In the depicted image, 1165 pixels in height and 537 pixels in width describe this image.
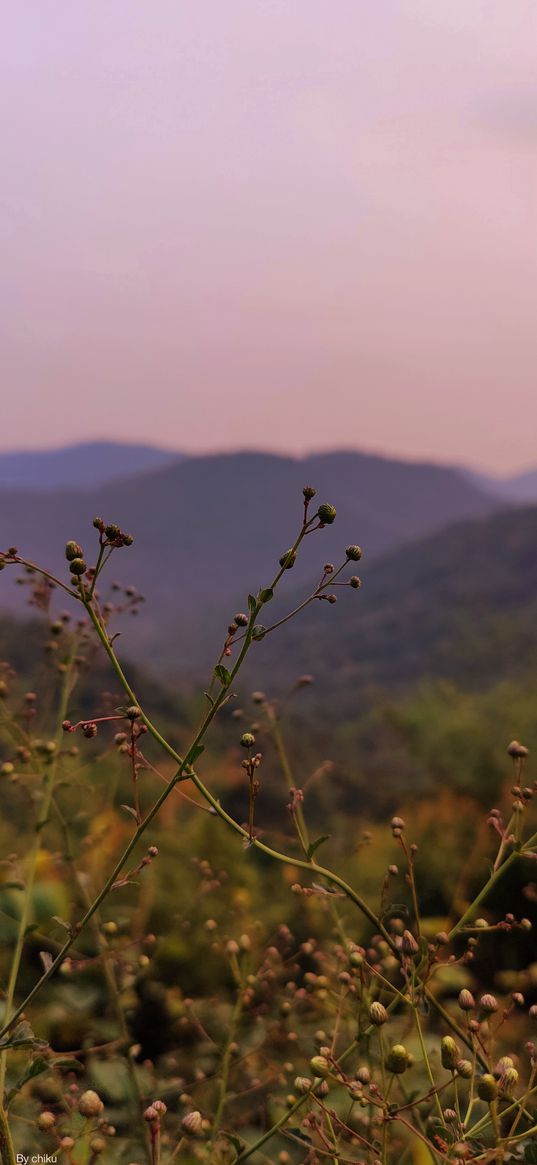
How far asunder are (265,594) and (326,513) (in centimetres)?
13

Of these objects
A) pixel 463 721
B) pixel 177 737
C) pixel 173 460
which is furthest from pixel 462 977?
pixel 173 460

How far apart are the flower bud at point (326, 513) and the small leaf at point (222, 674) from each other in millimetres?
218

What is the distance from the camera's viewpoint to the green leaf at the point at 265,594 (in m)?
0.98

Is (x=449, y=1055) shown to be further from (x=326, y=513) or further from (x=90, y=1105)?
(x=326, y=513)

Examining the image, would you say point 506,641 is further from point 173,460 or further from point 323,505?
point 173,460

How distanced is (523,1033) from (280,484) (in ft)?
457

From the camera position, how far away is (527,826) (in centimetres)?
493

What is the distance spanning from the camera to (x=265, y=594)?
3.23 feet

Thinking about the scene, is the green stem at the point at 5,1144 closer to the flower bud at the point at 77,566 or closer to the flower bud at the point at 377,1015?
the flower bud at the point at 377,1015

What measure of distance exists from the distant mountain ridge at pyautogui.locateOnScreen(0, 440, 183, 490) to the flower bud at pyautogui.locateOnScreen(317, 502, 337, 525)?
485 ft

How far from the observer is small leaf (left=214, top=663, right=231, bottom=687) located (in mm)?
933

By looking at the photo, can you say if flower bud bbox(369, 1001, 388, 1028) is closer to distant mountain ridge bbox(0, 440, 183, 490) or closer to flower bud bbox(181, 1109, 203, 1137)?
flower bud bbox(181, 1109, 203, 1137)

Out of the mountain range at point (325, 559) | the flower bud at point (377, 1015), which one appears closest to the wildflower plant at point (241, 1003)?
the flower bud at point (377, 1015)

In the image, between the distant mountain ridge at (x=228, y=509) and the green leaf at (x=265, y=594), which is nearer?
the green leaf at (x=265, y=594)
